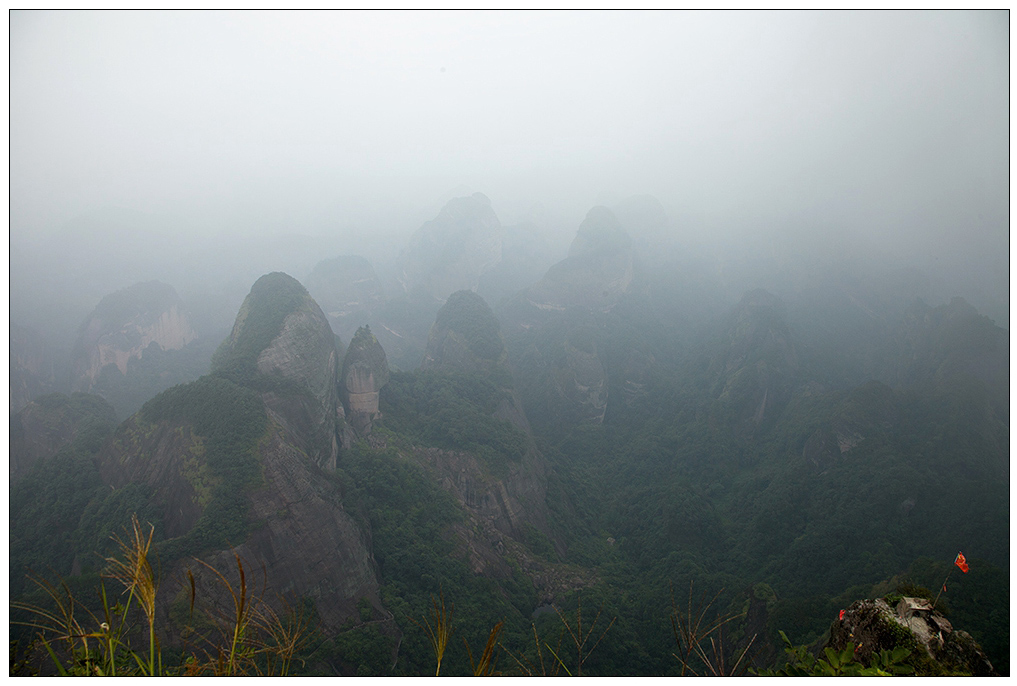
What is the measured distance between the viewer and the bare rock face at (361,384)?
80.6 ft

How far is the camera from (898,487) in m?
23.5

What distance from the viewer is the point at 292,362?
70.5ft

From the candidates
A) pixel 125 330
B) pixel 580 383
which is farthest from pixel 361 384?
pixel 125 330

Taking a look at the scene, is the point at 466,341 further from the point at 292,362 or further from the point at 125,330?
the point at 125,330

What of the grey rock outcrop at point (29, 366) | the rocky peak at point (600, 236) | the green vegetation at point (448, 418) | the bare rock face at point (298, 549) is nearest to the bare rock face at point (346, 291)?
the grey rock outcrop at point (29, 366)

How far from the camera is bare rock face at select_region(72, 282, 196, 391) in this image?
130 ft

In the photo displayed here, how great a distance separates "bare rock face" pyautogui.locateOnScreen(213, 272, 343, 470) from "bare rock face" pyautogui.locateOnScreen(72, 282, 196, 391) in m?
22.6

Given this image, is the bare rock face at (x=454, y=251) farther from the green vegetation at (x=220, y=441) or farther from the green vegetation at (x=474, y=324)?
the green vegetation at (x=220, y=441)

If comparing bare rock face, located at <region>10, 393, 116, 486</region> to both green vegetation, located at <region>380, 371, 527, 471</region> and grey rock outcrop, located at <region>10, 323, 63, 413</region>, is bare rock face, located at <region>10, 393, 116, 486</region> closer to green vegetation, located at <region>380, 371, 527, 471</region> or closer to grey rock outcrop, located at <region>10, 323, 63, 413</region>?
grey rock outcrop, located at <region>10, 323, 63, 413</region>

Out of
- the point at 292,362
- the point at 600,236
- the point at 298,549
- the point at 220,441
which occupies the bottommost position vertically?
the point at 298,549

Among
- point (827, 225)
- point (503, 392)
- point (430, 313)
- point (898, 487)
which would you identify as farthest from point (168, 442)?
point (827, 225)

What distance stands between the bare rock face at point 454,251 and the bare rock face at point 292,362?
35.9 m

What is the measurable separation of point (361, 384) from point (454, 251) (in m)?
39.7

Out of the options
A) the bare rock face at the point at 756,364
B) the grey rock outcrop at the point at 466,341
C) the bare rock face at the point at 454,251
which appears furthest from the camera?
the bare rock face at the point at 454,251
